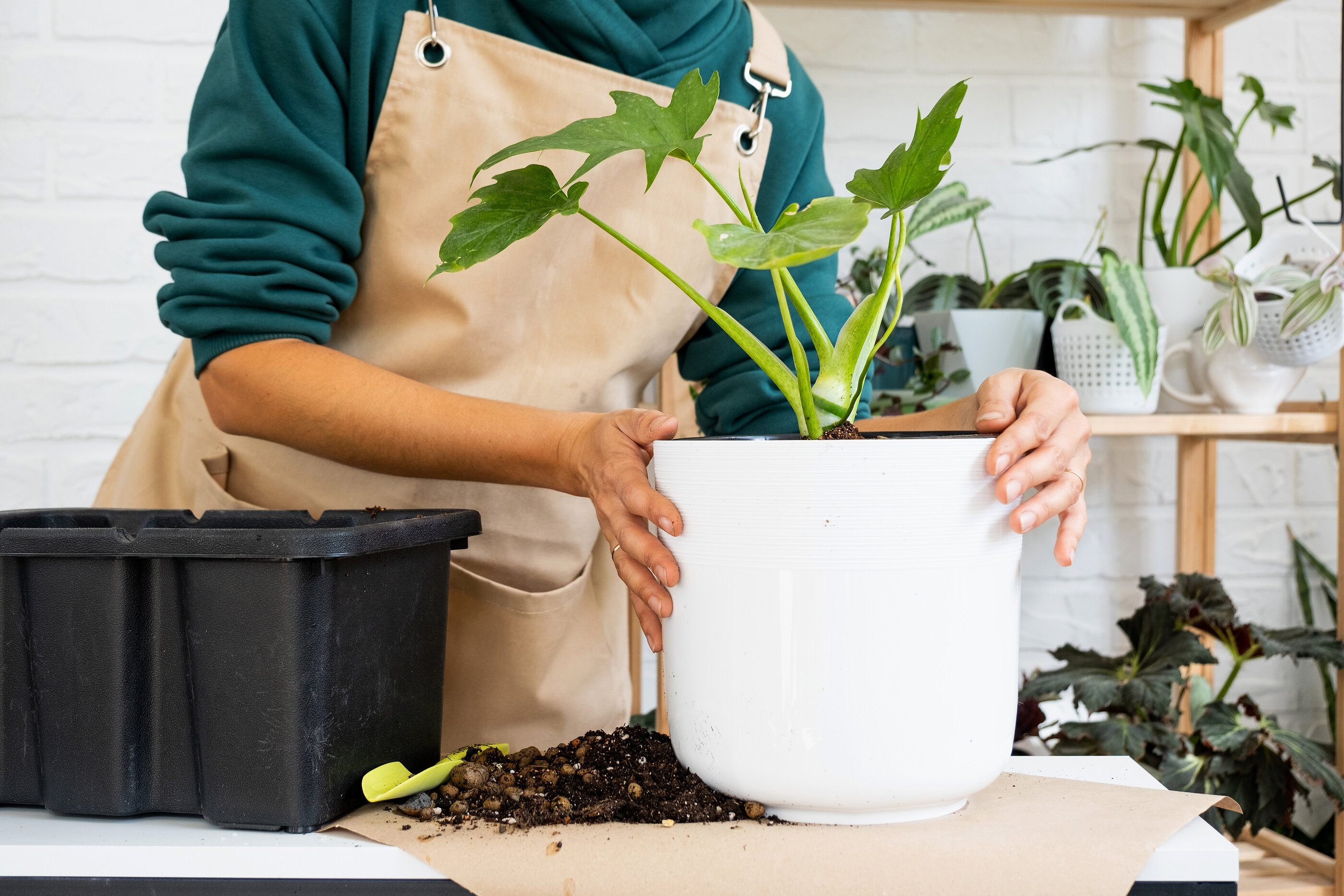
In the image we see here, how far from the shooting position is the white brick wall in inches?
59.1

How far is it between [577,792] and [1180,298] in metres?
1.24

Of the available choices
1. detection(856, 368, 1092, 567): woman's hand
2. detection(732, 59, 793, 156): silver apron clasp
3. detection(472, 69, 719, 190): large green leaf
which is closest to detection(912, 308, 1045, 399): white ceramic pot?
detection(732, 59, 793, 156): silver apron clasp

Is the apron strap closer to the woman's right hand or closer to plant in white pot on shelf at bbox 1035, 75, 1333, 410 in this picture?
the woman's right hand

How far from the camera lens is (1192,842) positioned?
0.49m

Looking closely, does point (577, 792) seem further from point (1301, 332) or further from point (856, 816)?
point (1301, 332)

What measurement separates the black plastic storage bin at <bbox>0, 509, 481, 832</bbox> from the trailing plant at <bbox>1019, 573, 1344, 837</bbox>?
106 cm

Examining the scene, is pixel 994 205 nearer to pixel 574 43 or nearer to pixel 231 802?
pixel 574 43

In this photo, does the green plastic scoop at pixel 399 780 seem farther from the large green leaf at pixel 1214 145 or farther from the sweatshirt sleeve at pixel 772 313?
the large green leaf at pixel 1214 145

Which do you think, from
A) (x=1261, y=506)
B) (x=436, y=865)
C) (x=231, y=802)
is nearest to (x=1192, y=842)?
(x=436, y=865)

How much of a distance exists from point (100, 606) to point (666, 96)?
1.85 feet

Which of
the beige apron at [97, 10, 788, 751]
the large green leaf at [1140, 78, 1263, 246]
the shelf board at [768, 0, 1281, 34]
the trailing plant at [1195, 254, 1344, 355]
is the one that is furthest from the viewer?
Result: the shelf board at [768, 0, 1281, 34]

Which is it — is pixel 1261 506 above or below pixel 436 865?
above

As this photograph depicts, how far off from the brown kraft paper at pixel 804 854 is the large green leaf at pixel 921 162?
11.8 inches

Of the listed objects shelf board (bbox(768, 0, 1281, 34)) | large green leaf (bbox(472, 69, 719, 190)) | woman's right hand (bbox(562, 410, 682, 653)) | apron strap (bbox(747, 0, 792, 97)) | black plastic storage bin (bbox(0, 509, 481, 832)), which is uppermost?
shelf board (bbox(768, 0, 1281, 34))
